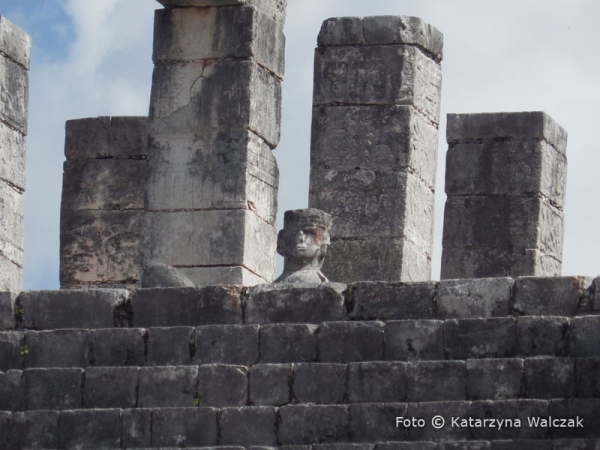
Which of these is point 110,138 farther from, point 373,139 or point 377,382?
point 377,382

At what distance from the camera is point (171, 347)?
25047mm

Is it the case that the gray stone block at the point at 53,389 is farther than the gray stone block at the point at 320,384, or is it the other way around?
the gray stone block at the point at 53,389

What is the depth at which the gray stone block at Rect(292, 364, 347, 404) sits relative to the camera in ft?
79.6

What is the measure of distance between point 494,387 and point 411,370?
0.68m

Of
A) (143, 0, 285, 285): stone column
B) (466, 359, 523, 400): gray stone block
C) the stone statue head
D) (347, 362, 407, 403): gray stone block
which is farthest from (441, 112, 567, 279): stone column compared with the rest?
(466, 359, 523, 400): gray stone block

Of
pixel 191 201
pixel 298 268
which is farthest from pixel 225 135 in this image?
pixel 298 268

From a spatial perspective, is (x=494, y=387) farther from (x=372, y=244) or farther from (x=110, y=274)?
(x=110, y=274)

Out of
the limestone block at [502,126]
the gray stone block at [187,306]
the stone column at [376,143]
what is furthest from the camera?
the limestone block at [502,126]

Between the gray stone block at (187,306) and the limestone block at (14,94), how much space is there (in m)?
6.41

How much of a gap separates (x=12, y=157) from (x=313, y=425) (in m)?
8.67

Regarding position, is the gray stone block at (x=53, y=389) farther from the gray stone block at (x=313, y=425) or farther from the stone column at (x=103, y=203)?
the stone column at (x=103, y=203)
